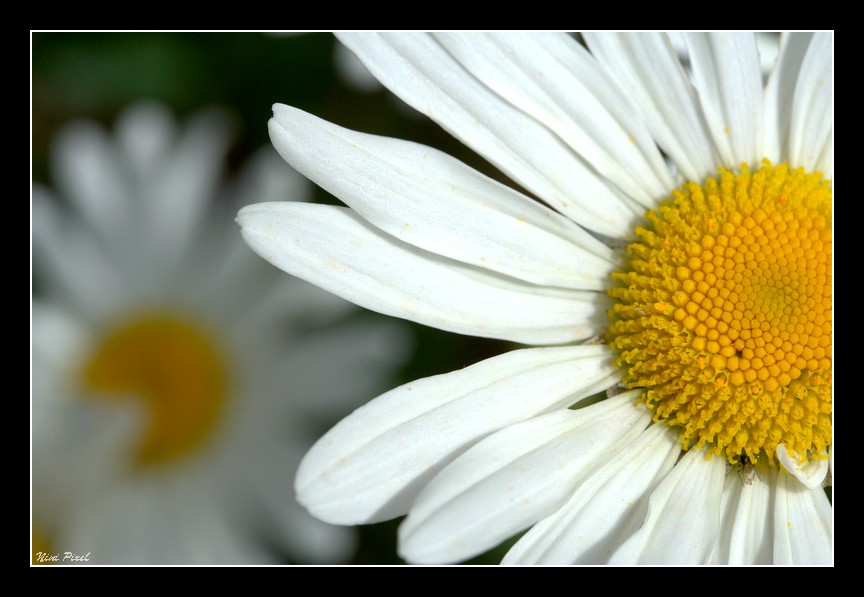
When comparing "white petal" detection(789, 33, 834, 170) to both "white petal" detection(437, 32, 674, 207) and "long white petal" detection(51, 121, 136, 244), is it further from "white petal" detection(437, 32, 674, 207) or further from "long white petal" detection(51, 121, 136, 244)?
"long white petal" detection(51, 121, 136, 244)

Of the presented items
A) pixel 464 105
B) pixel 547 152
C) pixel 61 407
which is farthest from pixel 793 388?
pixel 61 407

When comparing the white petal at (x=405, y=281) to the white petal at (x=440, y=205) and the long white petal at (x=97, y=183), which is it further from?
the long white petal at (x=97, y=183)

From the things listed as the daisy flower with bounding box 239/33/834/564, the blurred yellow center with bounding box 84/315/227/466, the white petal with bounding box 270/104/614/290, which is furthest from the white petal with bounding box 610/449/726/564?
the blurred yellow center with bounding box 84/315/227/466

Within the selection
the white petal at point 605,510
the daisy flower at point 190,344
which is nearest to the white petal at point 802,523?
the white petal at point 605,510

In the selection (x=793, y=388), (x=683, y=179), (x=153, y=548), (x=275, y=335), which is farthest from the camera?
(x=275, y=335)

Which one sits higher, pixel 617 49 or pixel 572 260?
pixel 617 49

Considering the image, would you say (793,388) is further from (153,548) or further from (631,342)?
(153,548)

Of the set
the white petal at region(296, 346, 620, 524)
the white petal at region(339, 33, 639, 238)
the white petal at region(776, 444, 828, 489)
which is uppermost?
the white petal at region(339, 33, 639, 238)
